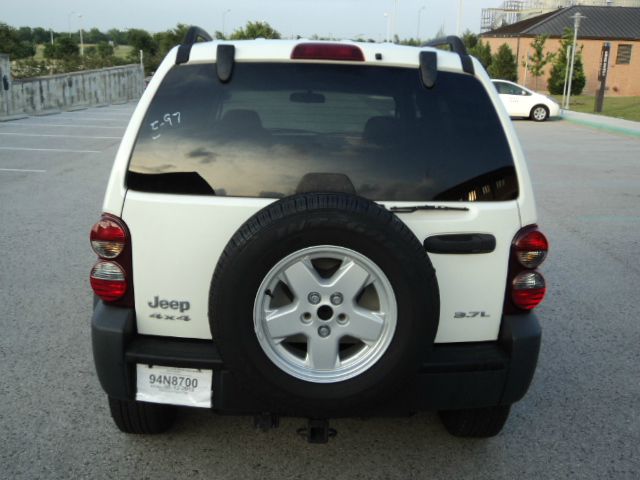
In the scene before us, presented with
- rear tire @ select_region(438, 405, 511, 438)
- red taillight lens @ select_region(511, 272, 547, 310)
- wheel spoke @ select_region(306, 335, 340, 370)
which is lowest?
rear tire @ select_region(438, 405, 511, 438)

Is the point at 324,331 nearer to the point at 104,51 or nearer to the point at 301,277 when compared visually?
the point at 301,277

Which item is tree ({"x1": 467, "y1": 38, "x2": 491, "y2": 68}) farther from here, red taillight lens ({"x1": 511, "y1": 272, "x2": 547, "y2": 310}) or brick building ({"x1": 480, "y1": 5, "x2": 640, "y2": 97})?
red taillight lens ({"x1": 511, "y1": 272, "x2": 547, "y2": 310})

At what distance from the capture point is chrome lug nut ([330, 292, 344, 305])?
2.62m

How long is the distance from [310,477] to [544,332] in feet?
8.48

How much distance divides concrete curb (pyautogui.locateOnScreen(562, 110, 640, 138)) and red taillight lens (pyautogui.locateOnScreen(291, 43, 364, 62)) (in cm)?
1973

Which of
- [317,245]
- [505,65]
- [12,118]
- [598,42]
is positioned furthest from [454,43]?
[598,42]

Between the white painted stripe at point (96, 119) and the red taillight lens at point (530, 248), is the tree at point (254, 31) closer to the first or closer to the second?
the white painted stripe at point (96, 119)

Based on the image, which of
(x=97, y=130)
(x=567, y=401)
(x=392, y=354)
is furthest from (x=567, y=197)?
(x=97, y=130)

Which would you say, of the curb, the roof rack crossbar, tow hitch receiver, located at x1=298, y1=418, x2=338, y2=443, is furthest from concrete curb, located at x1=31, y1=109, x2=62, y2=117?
tow hitch receiver, located at x1=298, y1=418, x2=338, y2=443

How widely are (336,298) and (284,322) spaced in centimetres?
22

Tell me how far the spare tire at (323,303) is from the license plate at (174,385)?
20 cm

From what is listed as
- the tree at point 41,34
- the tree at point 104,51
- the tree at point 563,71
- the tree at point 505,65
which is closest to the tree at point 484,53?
the tree at point 505,65

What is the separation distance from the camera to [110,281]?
114 inches

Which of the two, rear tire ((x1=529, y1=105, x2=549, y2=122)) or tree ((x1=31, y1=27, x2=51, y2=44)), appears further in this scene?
tree ((x1=31, y1=27, x2=51, y2=44))
